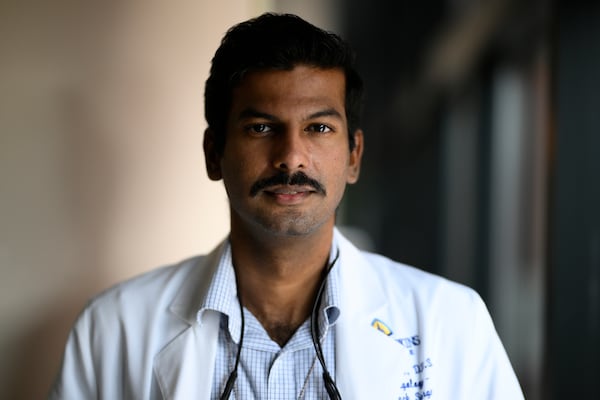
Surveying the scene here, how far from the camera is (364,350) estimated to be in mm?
1439

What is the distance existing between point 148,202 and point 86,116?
310 mm

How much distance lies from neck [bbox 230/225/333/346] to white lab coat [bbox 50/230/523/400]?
0.07 m

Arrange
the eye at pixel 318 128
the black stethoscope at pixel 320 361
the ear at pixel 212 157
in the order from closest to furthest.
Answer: the black stethoscope at pixel 320 361, the eye at pixel 318 128, the ear at pixel 212 157

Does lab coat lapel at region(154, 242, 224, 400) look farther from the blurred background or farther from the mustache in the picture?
the blurred background

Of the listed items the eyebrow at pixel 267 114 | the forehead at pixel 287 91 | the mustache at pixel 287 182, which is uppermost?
the forehead at pixel 287 91

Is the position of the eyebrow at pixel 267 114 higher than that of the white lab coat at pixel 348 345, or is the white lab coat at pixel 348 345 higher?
the eyebrow at pixel 267 114

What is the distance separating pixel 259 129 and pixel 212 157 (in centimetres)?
23

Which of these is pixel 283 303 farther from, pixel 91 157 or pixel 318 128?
pixel 91 157

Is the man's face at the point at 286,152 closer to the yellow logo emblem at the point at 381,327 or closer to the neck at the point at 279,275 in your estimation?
the neck at the point at 279,275

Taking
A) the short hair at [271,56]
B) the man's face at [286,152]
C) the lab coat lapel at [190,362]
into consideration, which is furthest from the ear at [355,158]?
the lab coat lapel at [190,362]

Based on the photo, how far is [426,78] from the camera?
5152 mm

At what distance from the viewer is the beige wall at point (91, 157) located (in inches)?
66.1

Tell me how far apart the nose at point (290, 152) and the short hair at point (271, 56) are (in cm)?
17

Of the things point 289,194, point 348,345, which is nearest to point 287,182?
point 289,194
